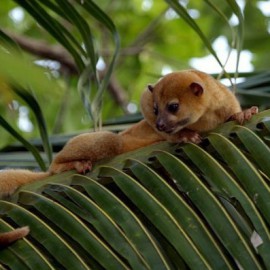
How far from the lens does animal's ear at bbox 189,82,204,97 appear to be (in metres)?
3.80

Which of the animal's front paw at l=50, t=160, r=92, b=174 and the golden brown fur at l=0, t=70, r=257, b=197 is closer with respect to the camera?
the animal's front paw at l=50, t=160, r=92, b=174

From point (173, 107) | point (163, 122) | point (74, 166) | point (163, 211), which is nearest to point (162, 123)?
point (163, 122)

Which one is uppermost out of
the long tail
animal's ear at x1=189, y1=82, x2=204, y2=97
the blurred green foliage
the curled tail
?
animal's ear at x1=189, y1=82, x2=204, y2=97

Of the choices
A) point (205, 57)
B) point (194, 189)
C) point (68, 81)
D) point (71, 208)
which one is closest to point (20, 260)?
point (71, 208)

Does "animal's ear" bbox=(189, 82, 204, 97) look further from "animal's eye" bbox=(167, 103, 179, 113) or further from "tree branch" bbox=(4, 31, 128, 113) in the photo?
"tree branch" bbox=(4, 31, 128, 113)

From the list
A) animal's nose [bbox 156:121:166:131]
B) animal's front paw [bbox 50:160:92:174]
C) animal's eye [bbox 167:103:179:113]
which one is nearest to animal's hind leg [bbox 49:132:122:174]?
animal's front paw [bbox 50:160:92:174]

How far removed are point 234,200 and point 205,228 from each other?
0.21m

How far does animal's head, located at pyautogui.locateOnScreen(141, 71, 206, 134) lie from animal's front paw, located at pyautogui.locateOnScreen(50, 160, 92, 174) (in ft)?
1.77

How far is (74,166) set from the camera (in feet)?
10.4

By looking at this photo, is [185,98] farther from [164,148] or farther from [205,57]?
[205,57]

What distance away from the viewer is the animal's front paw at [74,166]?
2974mm

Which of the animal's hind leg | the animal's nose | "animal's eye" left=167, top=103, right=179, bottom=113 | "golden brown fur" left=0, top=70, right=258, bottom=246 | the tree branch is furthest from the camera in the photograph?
the tree branch

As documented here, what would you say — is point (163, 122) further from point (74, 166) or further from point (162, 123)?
point (74, 166)

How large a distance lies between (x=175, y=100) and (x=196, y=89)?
6.8 inches
